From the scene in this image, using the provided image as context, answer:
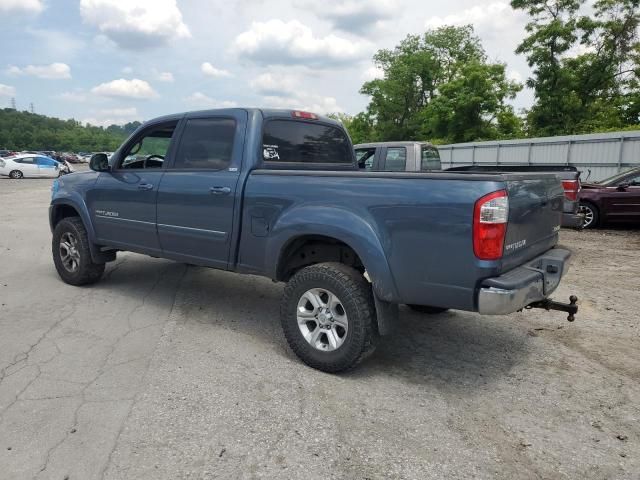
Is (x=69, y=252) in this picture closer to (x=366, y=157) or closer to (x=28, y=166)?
(x=366, y=157)

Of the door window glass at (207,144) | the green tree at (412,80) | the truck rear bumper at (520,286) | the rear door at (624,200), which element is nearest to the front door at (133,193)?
the door window glass at (207,144)

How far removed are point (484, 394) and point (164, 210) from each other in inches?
127

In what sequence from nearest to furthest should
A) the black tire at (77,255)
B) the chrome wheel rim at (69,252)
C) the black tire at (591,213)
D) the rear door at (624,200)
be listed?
the black tire at (77,255) < the chrome wheel rim at (69,252) < the rear door at (624,200) < the black tire at (591,213)

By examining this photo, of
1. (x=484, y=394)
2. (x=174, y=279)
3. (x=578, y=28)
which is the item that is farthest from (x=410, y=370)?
(x=578, y=28)

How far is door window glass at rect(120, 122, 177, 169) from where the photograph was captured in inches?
198

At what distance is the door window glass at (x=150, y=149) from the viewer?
16.5ft

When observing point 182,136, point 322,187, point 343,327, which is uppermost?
point 182,136

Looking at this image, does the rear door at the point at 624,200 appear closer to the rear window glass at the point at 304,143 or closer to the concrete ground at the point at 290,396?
the concrete ground at the point at 290,396

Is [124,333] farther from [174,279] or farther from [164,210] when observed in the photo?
[174,279]

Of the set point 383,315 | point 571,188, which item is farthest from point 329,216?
point 571,188

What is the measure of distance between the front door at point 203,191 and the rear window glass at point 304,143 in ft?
0.99

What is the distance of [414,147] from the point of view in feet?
28.5

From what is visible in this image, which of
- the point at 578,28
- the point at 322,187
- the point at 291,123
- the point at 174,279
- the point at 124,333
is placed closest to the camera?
the point at 322,187

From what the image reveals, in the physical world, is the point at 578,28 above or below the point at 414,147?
above
